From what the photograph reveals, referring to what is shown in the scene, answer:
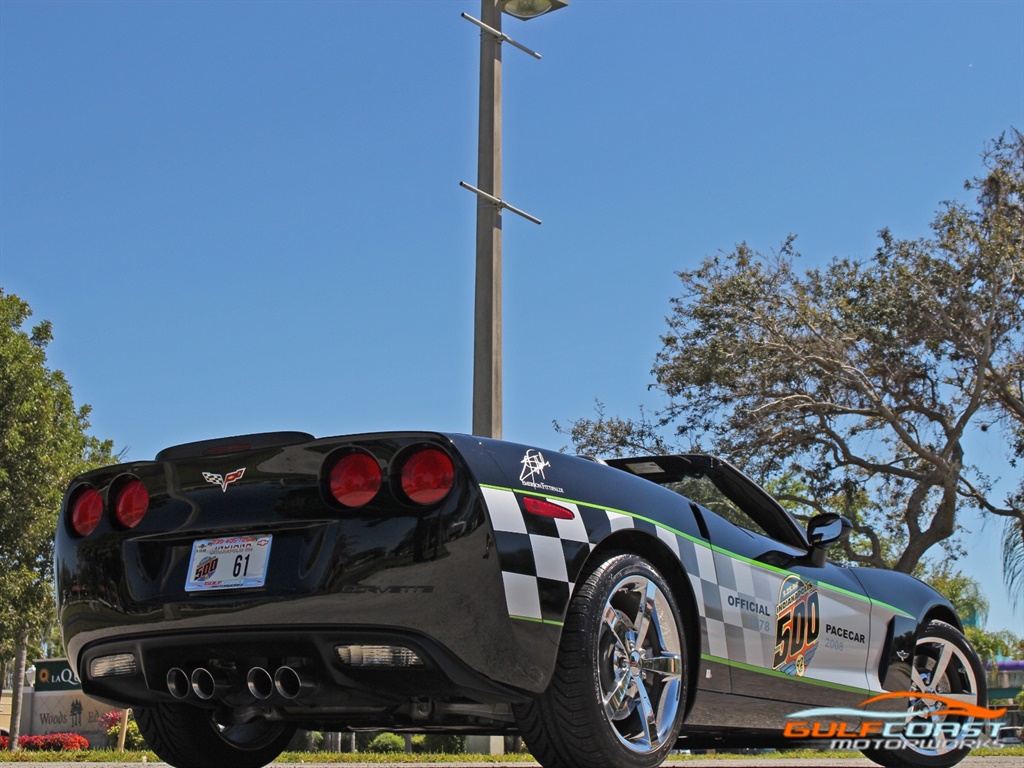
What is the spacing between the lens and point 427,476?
360 cm

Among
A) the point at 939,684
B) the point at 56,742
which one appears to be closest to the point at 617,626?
the point at 939,684

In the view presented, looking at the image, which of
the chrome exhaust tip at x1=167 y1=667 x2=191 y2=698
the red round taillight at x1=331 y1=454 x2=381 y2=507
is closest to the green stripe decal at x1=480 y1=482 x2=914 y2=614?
the red round taillight at x1=331 y1=454 x2=381 y2=507

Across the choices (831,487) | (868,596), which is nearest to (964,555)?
(831,487)

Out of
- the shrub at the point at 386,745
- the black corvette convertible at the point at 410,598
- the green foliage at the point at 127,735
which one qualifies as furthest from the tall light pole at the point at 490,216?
the shrub at the point at 386,745

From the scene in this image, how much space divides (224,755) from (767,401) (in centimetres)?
1827

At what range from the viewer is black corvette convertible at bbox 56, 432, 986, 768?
11.5ft

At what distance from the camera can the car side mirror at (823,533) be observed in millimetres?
5234

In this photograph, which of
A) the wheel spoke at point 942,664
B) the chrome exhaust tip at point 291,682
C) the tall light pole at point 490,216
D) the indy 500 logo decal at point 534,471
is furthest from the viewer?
the tall light pole at point 490,216

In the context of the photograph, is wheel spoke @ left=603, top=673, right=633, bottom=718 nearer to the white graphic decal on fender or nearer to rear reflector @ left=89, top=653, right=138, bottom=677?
the white graphic decal on fender

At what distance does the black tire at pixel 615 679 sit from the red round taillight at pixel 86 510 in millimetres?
1555

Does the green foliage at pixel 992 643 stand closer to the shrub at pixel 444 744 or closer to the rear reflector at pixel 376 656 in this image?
the shrub at pixel 444 744

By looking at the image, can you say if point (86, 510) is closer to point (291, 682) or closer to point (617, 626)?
point (291, 682)

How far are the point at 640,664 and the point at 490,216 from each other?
6473 mm

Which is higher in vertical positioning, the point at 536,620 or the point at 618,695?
the point at 536,620
